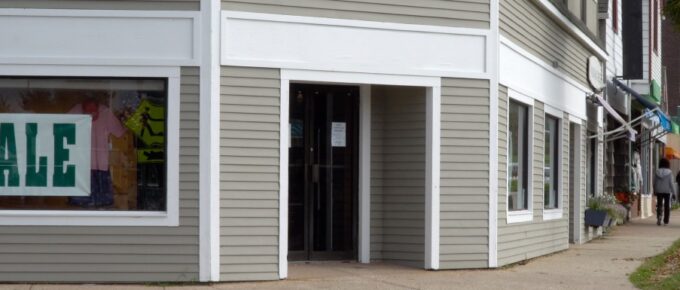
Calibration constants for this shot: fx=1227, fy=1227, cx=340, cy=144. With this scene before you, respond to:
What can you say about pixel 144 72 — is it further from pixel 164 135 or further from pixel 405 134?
pixel 405 134

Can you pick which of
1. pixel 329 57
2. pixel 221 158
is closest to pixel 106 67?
pixel 221 158

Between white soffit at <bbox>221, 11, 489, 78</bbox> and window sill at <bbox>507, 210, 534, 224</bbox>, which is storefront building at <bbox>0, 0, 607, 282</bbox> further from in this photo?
window sill at <bbox>507, 210, 534, 224</bbox>

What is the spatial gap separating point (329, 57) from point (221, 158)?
1.78m

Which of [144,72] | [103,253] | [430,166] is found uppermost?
[144,72]

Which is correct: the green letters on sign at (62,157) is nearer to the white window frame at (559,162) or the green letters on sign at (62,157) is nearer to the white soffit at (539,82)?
the white soffit at (539,82)

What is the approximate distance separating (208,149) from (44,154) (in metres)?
1.76

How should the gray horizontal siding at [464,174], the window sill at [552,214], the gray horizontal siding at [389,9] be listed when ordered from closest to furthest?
the gray horizontal siding at [389,9] → the gray horizontal siding at [464,174] → the window sill at [552,214]

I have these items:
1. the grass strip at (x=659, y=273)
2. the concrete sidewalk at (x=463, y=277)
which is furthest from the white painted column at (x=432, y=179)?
the grass strip at (x=659, y=273)

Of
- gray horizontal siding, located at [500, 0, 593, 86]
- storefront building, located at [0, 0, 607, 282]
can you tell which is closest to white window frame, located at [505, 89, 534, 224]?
storefront building, located at [0, 0, 607, 282]

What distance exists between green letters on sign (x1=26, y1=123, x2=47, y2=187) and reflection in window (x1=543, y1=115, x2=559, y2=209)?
28.1 feet

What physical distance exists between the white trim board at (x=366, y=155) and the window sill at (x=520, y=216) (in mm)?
1699

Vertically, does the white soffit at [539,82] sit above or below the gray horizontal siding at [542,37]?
below

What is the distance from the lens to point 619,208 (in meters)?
24.5

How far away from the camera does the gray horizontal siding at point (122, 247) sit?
498 inches
